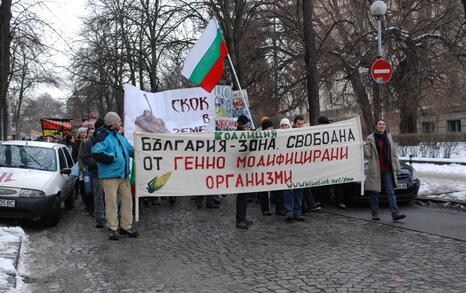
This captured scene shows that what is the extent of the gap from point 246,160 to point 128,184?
6.70ft

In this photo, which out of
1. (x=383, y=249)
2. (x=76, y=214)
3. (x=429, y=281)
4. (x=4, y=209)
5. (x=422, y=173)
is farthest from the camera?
(x=422, y=173)

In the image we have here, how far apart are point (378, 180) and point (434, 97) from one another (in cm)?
1976

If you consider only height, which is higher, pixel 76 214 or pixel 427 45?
pixel 427 45

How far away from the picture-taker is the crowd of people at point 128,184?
862cm

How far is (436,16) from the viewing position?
85.5 feet

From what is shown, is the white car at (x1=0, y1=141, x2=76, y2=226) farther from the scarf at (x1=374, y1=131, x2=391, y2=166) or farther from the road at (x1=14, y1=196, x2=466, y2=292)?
the scarf at (x1=374, y1=131, x2=391, y2=166)

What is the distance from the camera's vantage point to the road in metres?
6.08

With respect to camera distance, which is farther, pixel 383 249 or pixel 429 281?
pixel 383 249

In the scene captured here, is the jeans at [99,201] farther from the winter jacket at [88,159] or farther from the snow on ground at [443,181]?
the snow on ground at [443,181]

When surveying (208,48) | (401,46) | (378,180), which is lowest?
(378,180)

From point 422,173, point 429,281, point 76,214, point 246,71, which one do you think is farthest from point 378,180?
point 246,71

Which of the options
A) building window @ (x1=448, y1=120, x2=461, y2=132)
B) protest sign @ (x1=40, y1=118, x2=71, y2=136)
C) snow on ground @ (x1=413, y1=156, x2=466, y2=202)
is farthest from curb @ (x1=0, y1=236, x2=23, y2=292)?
building window @ (x1=448, y1=120, x2=461, y2=132)

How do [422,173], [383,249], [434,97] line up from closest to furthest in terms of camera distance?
1. [383,249]
2. [422,173]
3. [434,97]

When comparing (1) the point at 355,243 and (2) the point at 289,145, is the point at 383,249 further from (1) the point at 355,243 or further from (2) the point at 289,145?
(2) the point at 289,145
